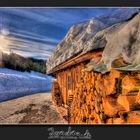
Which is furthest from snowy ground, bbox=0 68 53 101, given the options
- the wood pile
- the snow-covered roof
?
the snow-covered roof

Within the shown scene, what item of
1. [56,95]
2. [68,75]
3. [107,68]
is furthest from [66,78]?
[107,68]

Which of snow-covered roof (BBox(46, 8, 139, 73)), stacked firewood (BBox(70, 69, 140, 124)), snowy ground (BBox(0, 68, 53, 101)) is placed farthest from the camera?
snowy ground (BBox(0, 68, 53, 101))

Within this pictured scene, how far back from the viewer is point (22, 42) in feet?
13.1

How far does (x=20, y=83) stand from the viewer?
Answer: 3996mm

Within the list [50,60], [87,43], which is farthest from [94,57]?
[50,60]

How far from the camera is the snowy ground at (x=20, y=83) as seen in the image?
3.97 m

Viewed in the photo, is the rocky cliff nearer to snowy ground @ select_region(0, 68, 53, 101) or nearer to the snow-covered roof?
the snow-covered roof

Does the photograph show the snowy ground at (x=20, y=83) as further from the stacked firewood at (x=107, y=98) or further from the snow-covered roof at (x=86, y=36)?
the stacked firewood at (x=107, y=98)

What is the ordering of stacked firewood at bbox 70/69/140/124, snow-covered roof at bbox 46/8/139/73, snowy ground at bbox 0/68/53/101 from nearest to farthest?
1. stacked firewood at bbox 70/69/140/124
2. snow-covered roof at bbox 46/8/139/73
3. snowy ground at bbox 0/68/53/101

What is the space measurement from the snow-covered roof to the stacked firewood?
1.13ft

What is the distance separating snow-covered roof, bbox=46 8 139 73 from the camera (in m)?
3.86

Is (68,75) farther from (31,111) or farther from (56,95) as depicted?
(31,111)

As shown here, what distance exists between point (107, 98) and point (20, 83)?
1.18m

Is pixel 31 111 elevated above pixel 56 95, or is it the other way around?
pixel 56 95
